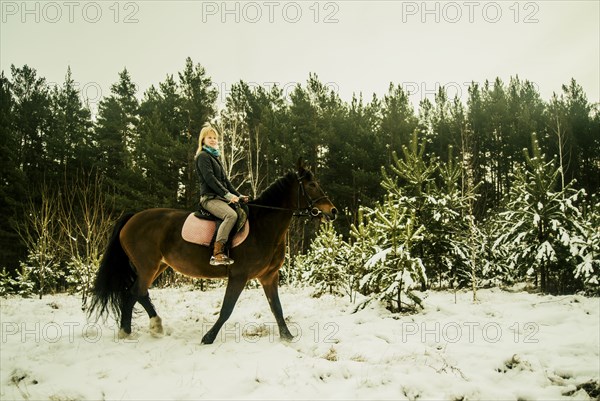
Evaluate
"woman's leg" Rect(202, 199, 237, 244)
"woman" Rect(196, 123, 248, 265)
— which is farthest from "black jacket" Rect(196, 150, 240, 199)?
"woman's leg" Rect(202, 199, 237, 244)

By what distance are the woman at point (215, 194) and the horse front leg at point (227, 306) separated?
12.7 inches

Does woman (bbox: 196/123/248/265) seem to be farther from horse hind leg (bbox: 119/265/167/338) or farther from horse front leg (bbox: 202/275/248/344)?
horse hind leg (bbox: 119/265/167/338)

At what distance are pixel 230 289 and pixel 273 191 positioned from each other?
161 centimetres

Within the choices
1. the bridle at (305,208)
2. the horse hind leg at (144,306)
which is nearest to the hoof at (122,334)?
the horse hind leg at (144,306)

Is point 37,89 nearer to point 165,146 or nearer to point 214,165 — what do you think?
point 165,146

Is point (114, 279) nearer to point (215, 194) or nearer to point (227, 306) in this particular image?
point (227, 306)

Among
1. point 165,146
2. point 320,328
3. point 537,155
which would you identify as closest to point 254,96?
point 165,146

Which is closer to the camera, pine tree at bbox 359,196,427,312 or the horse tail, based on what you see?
the horse tail

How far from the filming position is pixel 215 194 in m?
5.03

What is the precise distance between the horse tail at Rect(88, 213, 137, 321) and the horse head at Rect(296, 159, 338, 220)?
3119 mm

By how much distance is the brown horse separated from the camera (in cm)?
496

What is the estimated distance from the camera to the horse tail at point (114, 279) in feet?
17.1

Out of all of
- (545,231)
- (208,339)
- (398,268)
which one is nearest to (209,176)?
(208,339)

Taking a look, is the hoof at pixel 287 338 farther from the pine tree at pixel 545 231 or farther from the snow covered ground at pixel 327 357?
the pine tree at pixel 545 231
